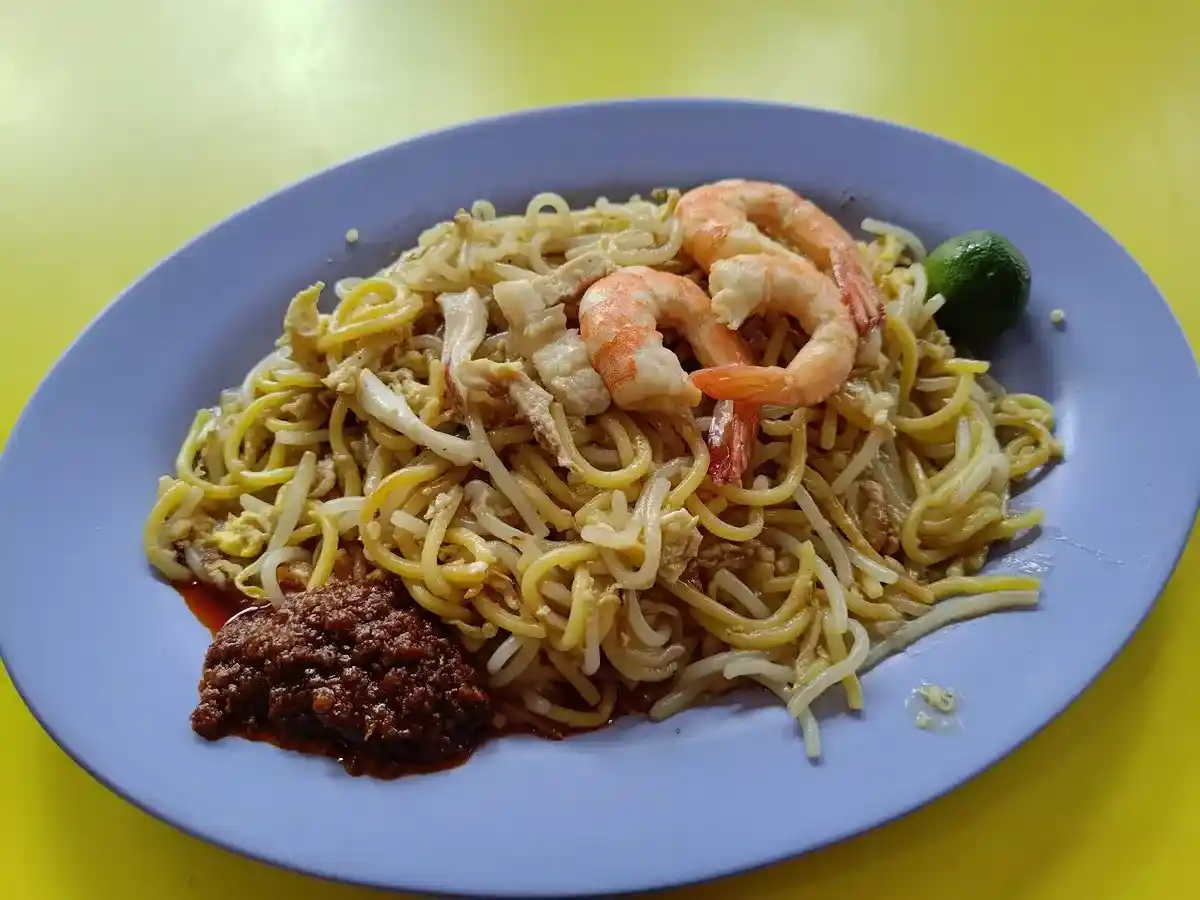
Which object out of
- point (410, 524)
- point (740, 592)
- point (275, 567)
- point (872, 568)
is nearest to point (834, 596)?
point (872, 568)

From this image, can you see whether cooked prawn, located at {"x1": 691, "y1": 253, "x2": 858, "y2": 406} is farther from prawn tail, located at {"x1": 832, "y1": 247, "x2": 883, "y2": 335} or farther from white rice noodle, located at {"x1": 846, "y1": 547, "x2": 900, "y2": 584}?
white rice noodle, located at {"x1": 846, "y1": 547, "x2": 900, "y2": 584}

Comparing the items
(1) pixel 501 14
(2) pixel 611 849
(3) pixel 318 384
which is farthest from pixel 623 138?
(2) pixel 611 849

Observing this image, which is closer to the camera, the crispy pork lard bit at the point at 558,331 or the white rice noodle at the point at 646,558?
the white rice noodle at the point at 646,558

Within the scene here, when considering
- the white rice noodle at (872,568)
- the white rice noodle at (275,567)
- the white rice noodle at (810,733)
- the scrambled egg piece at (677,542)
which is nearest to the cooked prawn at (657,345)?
the scrambled egg piece at (677,542)

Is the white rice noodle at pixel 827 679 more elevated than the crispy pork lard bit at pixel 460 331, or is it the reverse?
the crispy pork lard bit at pixel 460 331

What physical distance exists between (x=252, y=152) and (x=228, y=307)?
1705 mm

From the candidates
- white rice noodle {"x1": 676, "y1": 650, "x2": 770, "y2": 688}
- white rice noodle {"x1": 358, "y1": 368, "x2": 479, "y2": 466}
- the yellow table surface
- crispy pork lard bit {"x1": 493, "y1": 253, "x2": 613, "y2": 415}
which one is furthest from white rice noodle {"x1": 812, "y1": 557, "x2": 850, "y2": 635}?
white rice noodle {"x1": 358, "y1": 368, "x2": 479, "y2": 466}

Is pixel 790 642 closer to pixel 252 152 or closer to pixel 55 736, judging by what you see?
pixel 55 736

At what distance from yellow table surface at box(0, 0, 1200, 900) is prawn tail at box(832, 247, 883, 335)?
918 millimetres

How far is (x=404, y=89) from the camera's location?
5113 mm

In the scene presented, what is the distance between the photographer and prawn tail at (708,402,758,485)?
9.26ft

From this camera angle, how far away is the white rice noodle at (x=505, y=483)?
2859mm

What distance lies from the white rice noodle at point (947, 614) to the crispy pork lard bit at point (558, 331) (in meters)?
1.08

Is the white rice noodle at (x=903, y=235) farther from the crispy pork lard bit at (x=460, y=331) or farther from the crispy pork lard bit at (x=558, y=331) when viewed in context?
the crispy pork lard bit at (x=460, y=331)
